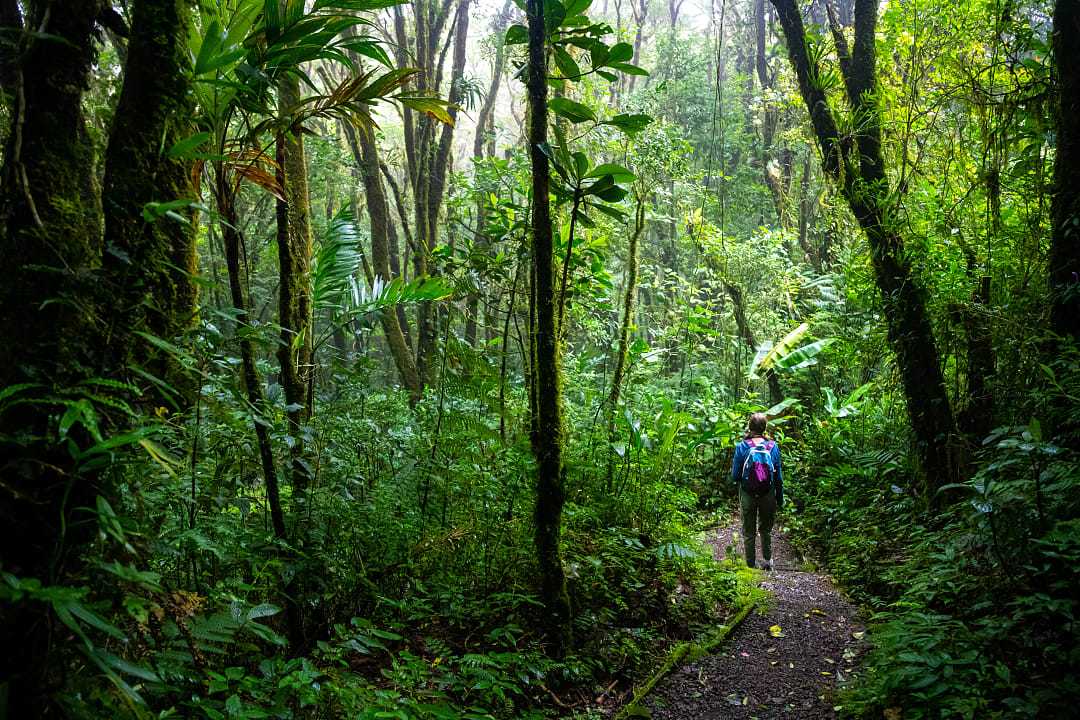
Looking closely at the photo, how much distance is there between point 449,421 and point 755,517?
3.90 m

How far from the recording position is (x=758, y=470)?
21.8 ft

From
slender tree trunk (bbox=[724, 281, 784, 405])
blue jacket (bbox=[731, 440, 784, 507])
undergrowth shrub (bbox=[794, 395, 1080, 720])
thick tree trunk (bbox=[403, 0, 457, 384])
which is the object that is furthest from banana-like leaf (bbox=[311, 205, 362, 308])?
slender tree trunk (bbox=[724, 281, 784, 405])

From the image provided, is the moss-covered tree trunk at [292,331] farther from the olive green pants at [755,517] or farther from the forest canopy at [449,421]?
the olive green pants at [755,517]

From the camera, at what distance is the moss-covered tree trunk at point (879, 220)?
18.9 feet

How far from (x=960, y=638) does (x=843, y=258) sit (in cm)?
627

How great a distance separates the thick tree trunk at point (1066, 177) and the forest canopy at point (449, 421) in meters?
0.03

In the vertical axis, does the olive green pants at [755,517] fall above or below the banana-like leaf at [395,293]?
below

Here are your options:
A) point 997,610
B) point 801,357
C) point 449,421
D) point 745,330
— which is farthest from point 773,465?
point 745,330

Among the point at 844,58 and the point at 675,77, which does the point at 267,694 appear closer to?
the point at 844,58

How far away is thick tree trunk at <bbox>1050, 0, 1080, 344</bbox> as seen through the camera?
4555mm

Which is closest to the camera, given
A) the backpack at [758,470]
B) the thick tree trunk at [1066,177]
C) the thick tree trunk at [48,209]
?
the thick tree trunk at [48,209]

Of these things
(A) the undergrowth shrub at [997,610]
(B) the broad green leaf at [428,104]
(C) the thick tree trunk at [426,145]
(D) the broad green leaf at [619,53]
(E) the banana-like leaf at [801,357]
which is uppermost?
(C) the thick tree trunk at [426,145]

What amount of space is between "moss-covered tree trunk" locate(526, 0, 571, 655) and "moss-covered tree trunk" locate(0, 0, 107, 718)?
2.29 metres

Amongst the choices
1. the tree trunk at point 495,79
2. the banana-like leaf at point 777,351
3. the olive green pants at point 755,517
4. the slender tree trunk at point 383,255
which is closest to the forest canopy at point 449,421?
the olive green pants at point 755,517
